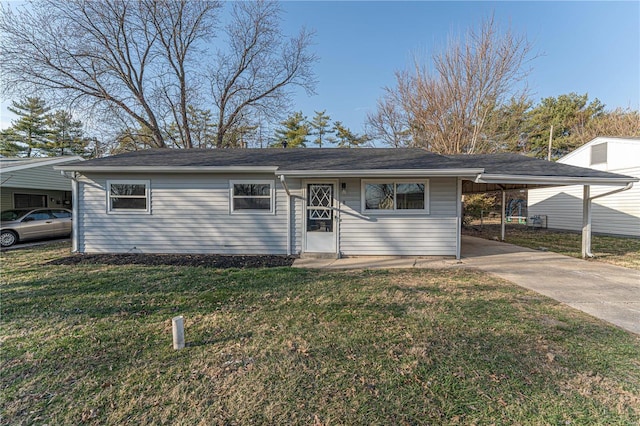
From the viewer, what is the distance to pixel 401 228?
7.23 meters

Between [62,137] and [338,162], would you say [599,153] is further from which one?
Result: [62,137]

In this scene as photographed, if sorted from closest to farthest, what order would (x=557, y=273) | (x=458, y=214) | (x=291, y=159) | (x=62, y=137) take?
1. (x=557, y=273)
2. (x=458, y=214)
3. (x=291, y=159)
4. (x=62, y=137)

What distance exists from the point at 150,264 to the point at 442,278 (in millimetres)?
6572

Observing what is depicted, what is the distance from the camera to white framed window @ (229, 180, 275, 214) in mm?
7520

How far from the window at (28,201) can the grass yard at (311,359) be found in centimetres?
1494

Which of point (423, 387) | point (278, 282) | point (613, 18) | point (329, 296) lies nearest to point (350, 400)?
point (423, 387)

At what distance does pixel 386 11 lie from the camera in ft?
35.8

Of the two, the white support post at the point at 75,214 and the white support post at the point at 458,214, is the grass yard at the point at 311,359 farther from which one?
the white support post at the point at 75,214

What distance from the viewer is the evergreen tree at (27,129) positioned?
23.6 m

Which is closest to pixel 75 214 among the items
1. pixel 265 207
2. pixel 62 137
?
pixel 265 207

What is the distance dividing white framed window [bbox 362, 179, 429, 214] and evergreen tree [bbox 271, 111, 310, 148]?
18170mm

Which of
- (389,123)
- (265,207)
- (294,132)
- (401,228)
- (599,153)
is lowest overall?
(401,228)

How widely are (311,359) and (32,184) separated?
17.0 metres

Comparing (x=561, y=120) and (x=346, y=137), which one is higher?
(x=561, y=120)
